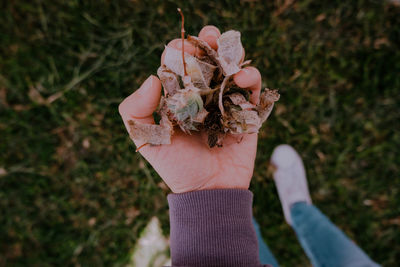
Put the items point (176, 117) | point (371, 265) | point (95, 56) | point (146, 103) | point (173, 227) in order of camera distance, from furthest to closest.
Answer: point (95, 56), point (371, 265), point (173, 227), point (146, 103), point (176, 117)

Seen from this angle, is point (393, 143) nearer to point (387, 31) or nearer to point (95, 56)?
point (387, 31)

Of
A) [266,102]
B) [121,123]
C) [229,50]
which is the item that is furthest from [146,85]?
[121,123]

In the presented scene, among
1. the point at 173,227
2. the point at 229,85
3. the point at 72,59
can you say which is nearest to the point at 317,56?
the point at 229,85

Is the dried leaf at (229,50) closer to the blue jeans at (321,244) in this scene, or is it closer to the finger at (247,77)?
the finger at (247,77)

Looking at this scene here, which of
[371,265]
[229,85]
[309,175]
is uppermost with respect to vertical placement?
[229,85]

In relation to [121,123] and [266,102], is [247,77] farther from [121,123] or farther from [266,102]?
[121,123]

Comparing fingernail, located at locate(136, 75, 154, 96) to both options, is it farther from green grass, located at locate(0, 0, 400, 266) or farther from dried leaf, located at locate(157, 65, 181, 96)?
green grass, located at locate(0, 0, 400, 266)

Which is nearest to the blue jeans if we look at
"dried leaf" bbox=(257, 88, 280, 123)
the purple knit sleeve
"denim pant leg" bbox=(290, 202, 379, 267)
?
"denim pant leg" bbox=(290, 202, 379, 267)
